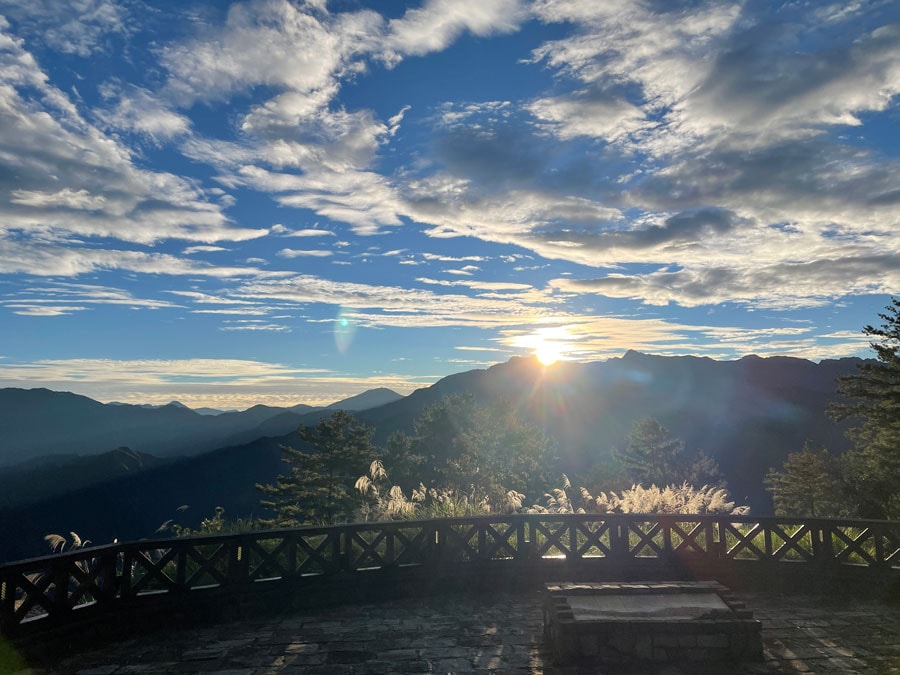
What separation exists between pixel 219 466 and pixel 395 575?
140 meters

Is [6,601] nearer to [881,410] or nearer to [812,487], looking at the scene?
[881,410]

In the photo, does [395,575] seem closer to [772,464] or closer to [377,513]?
[377,513]

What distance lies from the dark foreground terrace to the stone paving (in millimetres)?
31

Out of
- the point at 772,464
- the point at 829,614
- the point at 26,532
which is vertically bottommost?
the point at 26,532

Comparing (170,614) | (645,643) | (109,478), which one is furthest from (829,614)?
(109,478)

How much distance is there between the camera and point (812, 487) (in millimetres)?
46219

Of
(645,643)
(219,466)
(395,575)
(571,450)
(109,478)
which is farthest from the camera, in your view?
(219,466)

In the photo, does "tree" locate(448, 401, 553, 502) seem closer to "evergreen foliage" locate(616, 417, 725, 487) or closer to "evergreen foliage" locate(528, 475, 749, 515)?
"evergreen foliage" locate(616, 417, 725, 487)

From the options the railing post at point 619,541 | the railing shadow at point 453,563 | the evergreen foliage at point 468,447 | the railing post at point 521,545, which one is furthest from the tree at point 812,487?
the railing post at point 521,545

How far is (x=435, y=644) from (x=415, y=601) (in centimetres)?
234

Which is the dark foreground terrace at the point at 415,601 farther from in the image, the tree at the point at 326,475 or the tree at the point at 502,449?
the tree at the point at 502,449

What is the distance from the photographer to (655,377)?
181875 mm

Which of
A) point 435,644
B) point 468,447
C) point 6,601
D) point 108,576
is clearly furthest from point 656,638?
point 468,447

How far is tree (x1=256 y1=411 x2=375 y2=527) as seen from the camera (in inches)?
1481
